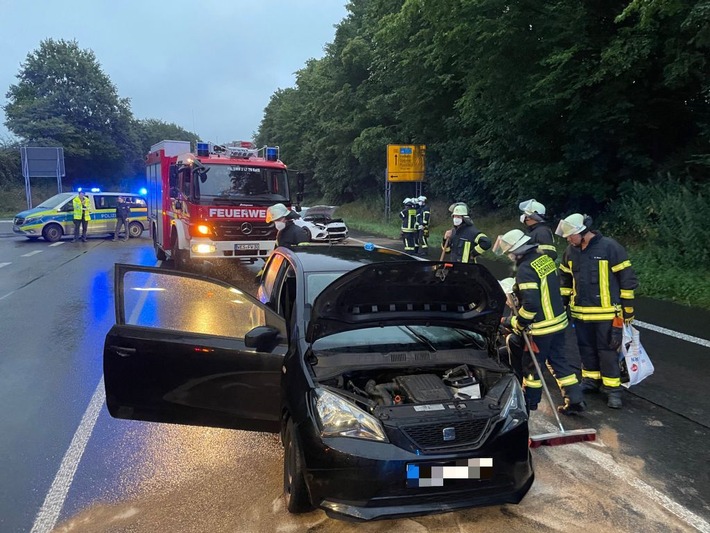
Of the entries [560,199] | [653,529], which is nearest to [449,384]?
[653,529]

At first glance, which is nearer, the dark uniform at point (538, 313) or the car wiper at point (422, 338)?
the car wiper at point (422, 338)

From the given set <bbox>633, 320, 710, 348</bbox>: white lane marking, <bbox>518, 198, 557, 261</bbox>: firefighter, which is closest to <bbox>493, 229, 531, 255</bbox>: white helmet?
<bbox>518, 198, 557, 261</bbox>: firefighter

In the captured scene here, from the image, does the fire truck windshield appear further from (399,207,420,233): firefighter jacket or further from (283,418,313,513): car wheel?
(283,418,313,513): car wheel

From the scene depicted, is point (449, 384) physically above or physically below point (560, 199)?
below

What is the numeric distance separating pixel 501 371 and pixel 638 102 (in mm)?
12557

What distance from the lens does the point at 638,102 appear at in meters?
13.3

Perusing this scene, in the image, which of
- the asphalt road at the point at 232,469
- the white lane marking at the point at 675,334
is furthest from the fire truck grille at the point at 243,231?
the white lane marking at the point at 675,334

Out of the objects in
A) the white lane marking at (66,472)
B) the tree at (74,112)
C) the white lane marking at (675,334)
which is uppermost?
the tree at (74,112)

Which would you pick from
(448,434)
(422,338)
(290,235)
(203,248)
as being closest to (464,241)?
(290,235)

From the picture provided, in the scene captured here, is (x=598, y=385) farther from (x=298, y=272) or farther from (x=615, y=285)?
(x=298, y=272)

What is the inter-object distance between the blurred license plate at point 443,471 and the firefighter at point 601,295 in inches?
102

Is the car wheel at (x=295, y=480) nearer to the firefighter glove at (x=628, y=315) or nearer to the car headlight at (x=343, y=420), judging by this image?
the car headlight at (x=343, y=420)

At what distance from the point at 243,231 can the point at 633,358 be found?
26.7ft

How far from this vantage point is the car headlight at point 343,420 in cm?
287
